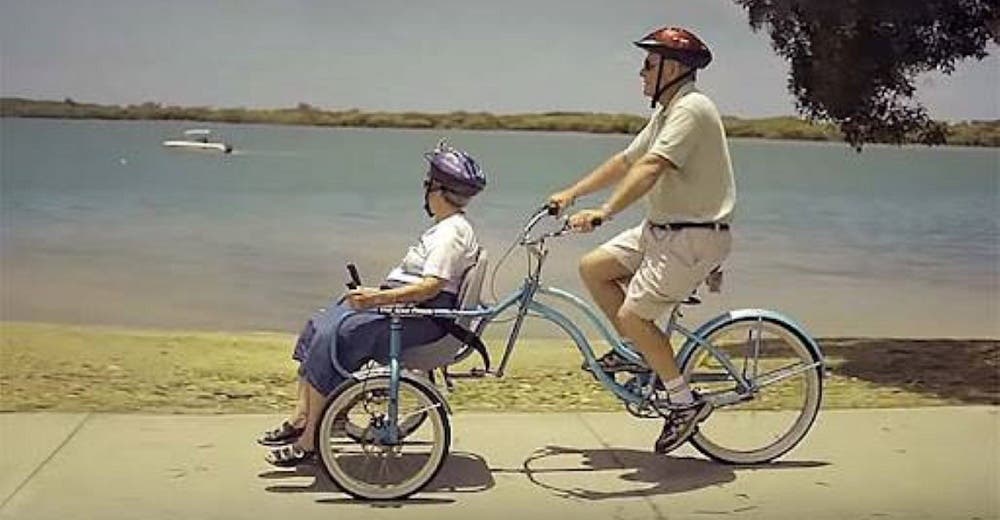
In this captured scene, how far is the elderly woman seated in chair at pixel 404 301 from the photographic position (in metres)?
5.68

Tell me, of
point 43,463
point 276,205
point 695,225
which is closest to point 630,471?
point 695,225

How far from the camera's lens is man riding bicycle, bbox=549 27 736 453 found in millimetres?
5656

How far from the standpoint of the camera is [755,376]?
611 cm

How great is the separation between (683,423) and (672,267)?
62cm

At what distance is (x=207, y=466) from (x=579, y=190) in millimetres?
1742

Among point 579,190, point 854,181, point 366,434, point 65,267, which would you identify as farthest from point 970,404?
point 65,267

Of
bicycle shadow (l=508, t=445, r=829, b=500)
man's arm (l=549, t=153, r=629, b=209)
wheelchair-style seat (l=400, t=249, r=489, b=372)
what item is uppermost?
man's arm (l=549, t=153, r=629, b=209)

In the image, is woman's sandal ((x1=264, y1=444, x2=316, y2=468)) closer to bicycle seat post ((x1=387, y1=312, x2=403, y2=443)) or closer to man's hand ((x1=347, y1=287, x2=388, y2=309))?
bicycle seat post ((x1=387, y1=312, x2=403, y2=443))

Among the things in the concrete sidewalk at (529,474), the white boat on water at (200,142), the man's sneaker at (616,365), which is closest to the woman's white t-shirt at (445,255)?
the man's sneaker at (616,365)

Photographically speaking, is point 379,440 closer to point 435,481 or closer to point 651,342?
point 435,481

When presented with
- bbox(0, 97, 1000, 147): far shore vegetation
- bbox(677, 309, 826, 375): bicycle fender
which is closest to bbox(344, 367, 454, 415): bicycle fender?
bbox(677, 309, 826, 375): bicycle fender

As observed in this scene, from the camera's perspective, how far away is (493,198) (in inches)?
333

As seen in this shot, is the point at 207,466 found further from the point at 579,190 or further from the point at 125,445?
the point at 579,190

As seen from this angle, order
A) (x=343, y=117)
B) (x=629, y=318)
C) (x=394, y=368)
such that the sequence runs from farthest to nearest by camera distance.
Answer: (x=343, y=117) → (x=629, y=318) → (x=394, y=368)
